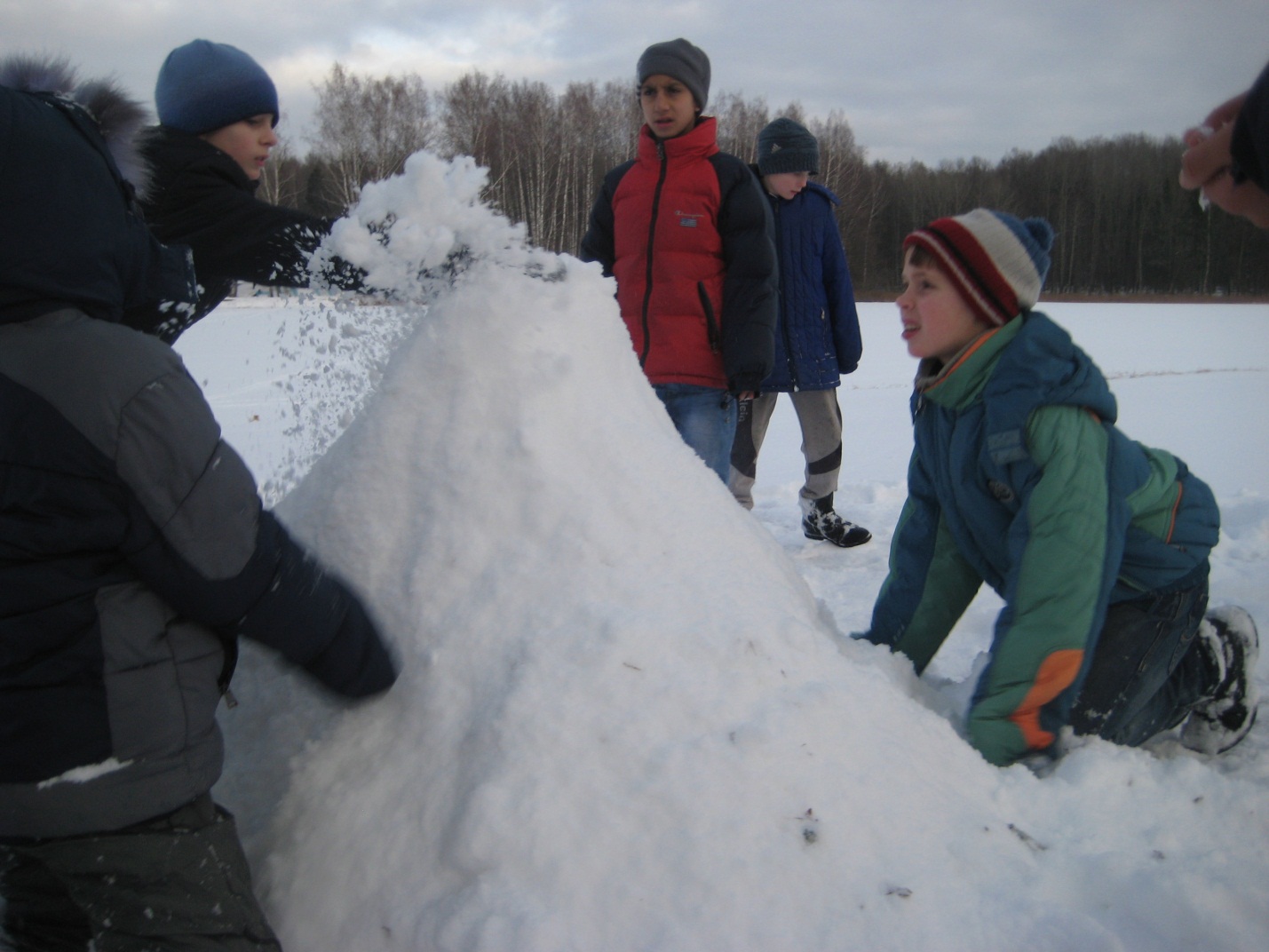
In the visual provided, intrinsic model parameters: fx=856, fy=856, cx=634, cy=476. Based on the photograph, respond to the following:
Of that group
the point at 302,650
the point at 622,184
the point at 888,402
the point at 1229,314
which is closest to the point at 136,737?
the point at 302,650

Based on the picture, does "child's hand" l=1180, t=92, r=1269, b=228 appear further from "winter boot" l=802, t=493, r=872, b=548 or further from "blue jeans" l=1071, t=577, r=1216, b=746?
"winter boot" l=802, t=493, r=872, b=548

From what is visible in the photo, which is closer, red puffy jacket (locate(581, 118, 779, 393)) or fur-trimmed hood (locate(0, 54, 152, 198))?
fur-trimmed hood (locate(0, 54, 152, 198))

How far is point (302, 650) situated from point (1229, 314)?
23.5 meters

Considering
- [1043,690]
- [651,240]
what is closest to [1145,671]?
[1043,690]

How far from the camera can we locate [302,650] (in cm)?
116

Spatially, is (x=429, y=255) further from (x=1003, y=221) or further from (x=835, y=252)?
(x=835, y=252)

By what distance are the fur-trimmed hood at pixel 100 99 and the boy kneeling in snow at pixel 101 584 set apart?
107 mm

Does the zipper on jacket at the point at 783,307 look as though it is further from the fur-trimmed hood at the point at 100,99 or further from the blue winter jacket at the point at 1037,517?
the fur-trimmed hood at the point at 100,99

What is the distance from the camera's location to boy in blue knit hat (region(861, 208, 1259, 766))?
155 centimetres

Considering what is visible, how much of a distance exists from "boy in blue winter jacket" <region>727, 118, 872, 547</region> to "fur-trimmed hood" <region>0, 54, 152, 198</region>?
287 centimetres

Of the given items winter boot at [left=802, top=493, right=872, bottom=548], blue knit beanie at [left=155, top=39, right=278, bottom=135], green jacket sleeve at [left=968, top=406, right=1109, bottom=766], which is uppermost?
blue knit beanie at [left=155, top=39, right=278, bottom=135]

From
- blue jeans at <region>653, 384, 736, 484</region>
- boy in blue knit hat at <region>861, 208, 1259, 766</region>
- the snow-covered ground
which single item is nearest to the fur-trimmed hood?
the snow-covered ground

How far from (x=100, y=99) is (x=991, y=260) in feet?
5.13

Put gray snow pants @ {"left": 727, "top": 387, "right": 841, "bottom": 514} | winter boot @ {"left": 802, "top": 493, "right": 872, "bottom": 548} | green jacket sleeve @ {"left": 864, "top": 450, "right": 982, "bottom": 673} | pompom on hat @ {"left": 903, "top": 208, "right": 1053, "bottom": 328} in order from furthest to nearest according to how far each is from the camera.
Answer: gray snow pants @ {"left": 727, "top": 387, "right": 841, "bottom": 514} < winter boot @ {"left": 802, "top": 493, "right": 872, "bottom": 548} < green jacket sleeve @ {"left": 864, "top": 450, "right": 982, "bottom": 673} < pompom on hat @ {"left": 903, "top": 208, "right": 1053, "bottom": 328}
